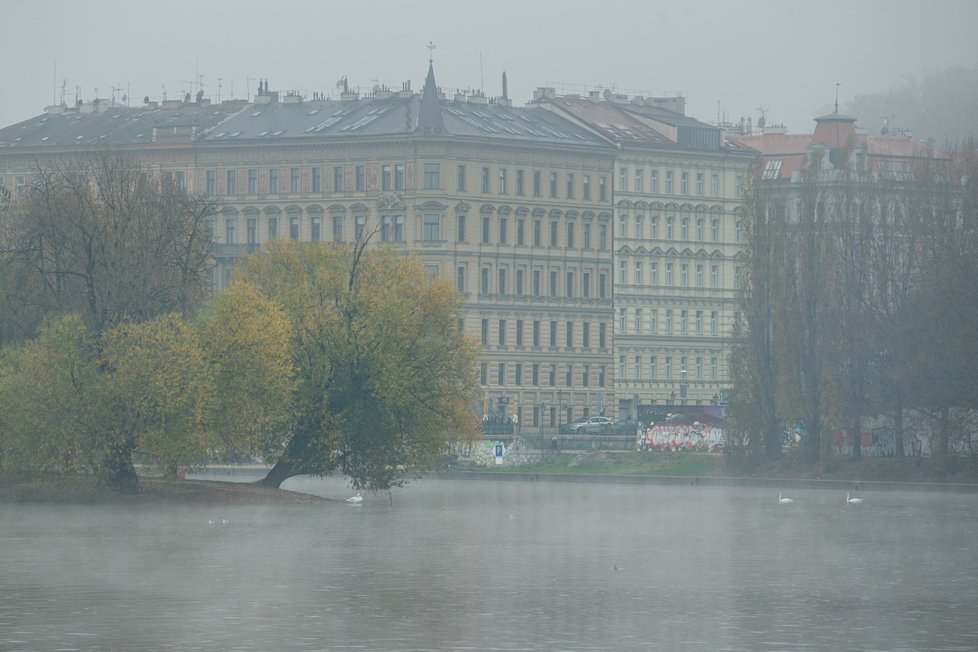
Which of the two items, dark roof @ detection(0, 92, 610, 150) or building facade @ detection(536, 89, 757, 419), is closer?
dark roof @ detection(0, 92, 610, 150)

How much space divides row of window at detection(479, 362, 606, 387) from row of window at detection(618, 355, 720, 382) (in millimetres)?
2583

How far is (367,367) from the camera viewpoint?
90.2 meters

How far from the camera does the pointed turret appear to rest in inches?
6535

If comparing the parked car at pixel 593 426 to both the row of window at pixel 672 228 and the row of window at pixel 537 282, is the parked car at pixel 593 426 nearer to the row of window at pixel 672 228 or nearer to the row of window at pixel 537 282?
the row of window at pixel 537 282

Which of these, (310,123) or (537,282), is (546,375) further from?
(310,123)

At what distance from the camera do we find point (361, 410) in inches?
3546

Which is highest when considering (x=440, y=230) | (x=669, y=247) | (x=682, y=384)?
(x=440, y=230)

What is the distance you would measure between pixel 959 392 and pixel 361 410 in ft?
110

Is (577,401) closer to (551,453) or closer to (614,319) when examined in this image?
(614,319)

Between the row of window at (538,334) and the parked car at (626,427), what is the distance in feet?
44.8

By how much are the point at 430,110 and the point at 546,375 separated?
21.9 meters

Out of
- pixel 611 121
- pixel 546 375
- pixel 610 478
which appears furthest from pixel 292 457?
pixel 611 121

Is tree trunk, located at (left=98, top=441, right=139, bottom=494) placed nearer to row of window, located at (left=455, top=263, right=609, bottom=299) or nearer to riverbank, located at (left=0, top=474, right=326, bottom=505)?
riverbank, located at (left=0, top=474, right=326, bottom=505)

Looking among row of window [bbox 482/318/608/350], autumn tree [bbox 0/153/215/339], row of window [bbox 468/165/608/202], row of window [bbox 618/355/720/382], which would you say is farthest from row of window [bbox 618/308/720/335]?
autumn tree [bbox 0/153/215/339]
